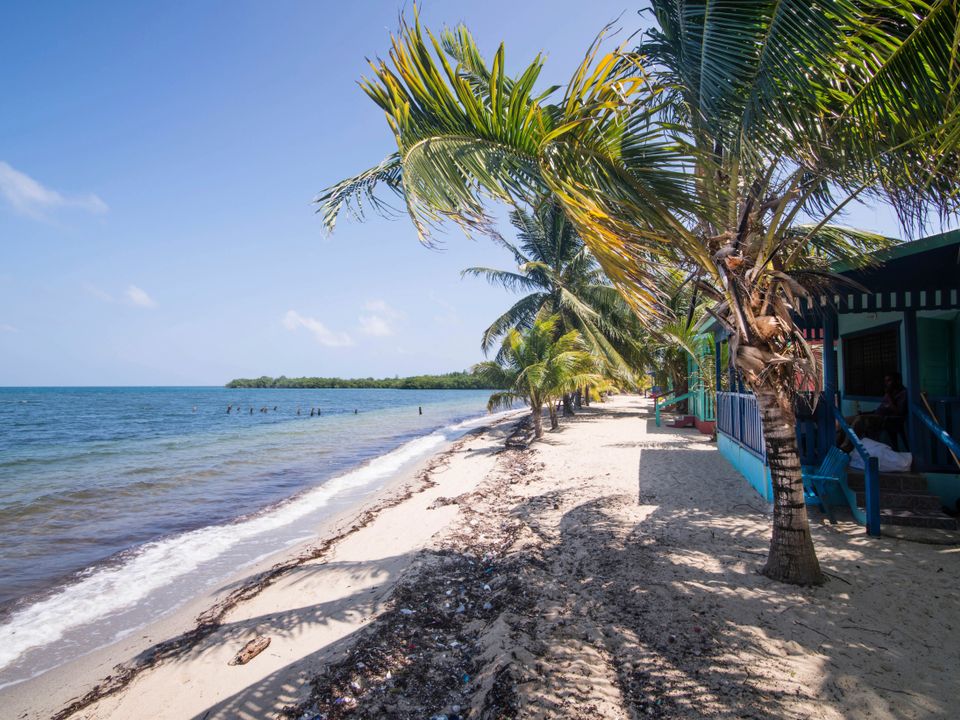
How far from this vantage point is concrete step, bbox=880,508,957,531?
5.45m

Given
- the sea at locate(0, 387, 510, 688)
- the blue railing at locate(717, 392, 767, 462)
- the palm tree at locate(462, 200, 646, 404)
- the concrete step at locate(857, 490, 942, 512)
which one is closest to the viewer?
the concrete step at locate(857, 490, 942, 512)

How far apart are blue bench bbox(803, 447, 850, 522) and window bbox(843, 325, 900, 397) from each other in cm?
308

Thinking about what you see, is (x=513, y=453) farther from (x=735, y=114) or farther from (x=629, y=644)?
(x=735, y=114)

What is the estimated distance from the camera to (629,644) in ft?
11.9

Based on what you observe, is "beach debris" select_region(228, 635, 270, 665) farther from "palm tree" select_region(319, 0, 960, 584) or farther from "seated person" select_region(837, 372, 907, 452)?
"seated person" select_region(837, 372, 907, 452)

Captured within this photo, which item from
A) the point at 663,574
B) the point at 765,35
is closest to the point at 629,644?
the point at 663,574

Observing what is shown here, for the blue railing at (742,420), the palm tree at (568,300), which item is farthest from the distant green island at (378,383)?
the blue railing at (742,420)

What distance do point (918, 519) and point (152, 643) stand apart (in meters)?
8.12

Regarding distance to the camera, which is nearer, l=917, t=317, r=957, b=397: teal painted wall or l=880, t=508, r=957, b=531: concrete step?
l=880, t=508, r=957, b=531: concrete step

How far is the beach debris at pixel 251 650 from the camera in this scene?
4168 mm

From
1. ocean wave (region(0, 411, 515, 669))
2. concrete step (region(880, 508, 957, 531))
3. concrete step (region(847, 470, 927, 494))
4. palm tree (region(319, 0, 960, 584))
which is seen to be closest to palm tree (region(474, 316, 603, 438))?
ocean wave (region(0, 411, 515, 669))

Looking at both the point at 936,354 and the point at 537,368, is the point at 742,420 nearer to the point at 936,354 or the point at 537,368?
the point at 936,354

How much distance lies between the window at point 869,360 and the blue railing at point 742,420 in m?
2.30

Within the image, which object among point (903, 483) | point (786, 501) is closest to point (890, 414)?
point (903, 483)
